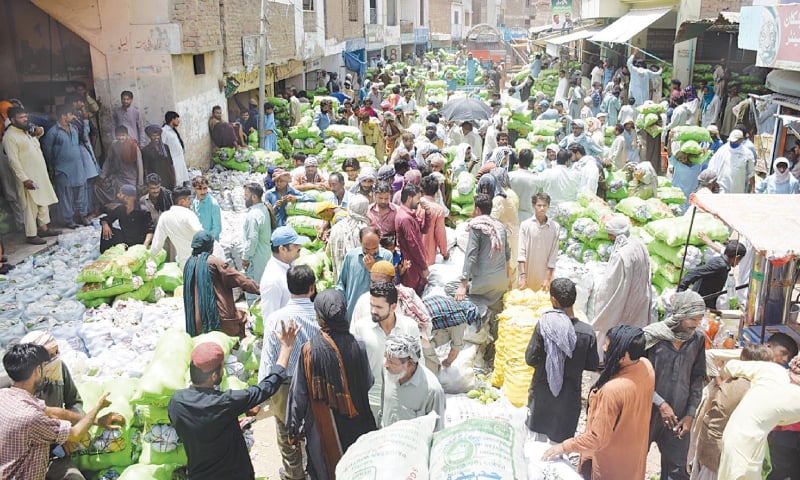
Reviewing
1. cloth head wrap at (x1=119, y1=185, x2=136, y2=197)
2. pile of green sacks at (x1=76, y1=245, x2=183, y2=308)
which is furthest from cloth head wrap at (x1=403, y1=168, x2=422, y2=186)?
cloth head wrap at (x1=119, y1=185, x2=136, y2=197)

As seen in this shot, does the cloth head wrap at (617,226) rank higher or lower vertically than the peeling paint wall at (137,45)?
lower

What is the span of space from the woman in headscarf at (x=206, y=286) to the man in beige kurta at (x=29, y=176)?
11.3ft

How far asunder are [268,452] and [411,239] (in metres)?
1.98

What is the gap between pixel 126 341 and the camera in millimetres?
5195

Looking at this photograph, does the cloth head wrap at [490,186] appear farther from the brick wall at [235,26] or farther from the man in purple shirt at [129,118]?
the brick wall at [235,26]

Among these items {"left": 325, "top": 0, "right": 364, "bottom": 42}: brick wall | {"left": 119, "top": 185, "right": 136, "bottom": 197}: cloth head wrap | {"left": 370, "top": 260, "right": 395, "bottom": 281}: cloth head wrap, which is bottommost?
{"left": 370, "top": 260, "right": 395, "bottom": 281}: cloth head wrap

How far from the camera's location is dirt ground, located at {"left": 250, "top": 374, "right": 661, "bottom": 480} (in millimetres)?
4367

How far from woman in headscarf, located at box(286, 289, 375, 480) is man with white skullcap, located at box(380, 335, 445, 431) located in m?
0.17

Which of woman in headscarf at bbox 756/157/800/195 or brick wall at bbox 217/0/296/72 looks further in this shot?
brick wall at bbox 217/0/296/72

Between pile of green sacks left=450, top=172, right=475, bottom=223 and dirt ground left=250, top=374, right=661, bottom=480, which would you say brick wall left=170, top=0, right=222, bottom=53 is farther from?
dirt ground left=250, top=374, right=661, bottom=480

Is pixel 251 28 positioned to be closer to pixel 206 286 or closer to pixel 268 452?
pixel 206 286

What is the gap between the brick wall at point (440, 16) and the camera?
49.9 metres

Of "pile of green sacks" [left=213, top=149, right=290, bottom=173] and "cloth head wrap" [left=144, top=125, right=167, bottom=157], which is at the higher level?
"cloth head wrap" [left=144, top=125, right=167, bottom=157]

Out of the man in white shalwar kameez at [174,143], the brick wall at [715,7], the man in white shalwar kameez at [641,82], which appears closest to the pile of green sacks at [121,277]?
the man in white shalwar kameez at [174,143]
